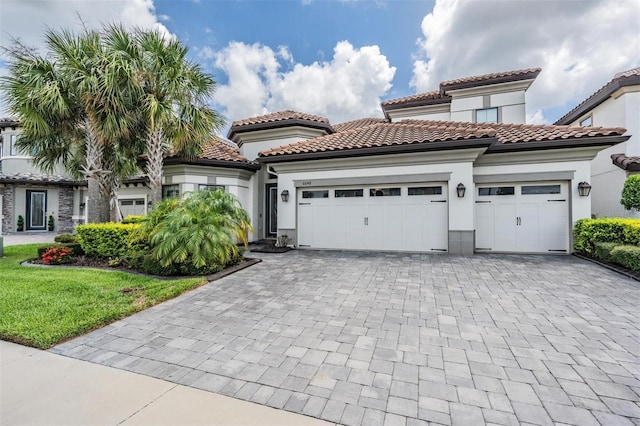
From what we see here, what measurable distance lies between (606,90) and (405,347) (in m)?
15.5

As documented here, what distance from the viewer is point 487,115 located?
14.3 metres

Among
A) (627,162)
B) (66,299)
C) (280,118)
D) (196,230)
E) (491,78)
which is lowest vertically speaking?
(66,299)

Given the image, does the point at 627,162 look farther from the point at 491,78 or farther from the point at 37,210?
the point at 37,210

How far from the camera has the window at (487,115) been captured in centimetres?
1420

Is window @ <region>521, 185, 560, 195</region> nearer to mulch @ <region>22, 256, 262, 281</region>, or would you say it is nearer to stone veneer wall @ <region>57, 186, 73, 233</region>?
mulch @ <region>22, 256, 262, 281</region>

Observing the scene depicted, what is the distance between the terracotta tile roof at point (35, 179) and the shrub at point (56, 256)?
1145cm

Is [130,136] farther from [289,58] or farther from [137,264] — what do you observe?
[289,58]

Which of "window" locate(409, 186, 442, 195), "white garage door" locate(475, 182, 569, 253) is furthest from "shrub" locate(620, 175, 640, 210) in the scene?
"window" locate(409, 186, 442, 195)

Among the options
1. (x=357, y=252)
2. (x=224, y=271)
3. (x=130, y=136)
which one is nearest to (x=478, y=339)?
(x=224, y=271)

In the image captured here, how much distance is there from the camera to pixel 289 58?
17703 millimetres

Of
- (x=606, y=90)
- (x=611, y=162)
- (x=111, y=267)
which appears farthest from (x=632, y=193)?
(x=111, y=267)

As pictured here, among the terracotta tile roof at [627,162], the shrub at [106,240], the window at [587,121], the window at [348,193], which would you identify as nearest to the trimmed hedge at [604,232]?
the terracotta tile roof at [627,162]

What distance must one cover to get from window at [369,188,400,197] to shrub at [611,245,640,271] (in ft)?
18.6

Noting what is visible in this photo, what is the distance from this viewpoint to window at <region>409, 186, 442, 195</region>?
9.36 meters
